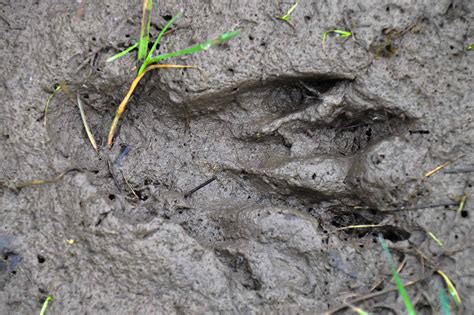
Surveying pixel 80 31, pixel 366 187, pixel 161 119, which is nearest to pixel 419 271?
pixel 366 187

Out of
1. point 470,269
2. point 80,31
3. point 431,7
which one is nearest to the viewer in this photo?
point 470,269

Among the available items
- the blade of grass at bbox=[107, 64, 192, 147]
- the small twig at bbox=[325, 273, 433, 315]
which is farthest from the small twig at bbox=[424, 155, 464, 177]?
the blade of grass at bbox=[107, 64, 192, 147]

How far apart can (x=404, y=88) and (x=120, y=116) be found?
130 centimetres

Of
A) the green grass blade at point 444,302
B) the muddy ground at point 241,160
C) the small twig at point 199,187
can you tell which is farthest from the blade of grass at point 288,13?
the green grass blade at point 444,302

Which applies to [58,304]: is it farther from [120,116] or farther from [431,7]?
[431,7]

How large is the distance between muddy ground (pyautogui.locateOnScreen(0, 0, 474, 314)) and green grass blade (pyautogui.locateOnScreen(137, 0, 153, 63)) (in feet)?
0.15

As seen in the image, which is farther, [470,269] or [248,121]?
[248,121]

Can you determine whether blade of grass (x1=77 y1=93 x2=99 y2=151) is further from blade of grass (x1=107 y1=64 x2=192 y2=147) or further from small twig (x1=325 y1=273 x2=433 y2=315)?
small twig (x1=325 y1=273 x2=433 y2=315)

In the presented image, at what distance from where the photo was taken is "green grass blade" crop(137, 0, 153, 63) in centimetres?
199

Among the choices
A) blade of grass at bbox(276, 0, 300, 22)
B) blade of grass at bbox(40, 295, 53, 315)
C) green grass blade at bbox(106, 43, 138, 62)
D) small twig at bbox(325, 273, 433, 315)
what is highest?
blade of grass at bbox(276, 0, 300, 22)

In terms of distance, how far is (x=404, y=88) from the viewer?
1962 millimetres

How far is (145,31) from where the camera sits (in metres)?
2.04

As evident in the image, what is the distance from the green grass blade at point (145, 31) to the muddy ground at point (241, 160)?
0.04 meters

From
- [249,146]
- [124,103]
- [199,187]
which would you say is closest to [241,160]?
[249,146]
